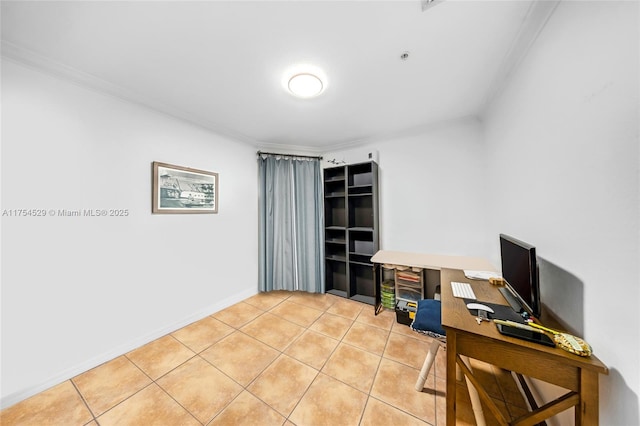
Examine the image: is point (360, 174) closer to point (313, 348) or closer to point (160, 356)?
point (313, 348)

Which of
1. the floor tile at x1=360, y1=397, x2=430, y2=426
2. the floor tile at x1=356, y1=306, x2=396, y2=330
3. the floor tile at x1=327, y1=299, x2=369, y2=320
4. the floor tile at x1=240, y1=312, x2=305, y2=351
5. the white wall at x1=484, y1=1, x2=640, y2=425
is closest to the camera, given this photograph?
the white wall at x1=484, y1=1, x2=640, y2=425

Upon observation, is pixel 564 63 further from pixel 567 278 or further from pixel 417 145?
pixel 417 145

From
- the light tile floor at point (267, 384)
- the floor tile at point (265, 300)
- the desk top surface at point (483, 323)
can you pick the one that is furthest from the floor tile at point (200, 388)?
the desk top surface at point (483, 323)

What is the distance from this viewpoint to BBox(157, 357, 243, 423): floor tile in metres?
1.34

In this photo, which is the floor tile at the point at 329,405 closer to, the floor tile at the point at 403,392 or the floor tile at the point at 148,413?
the floor tile at the point at 403,392

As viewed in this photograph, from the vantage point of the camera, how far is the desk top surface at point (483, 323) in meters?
0.75

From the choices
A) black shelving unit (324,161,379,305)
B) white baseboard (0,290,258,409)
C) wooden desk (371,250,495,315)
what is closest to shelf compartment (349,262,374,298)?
black shelving unit (324,161,379,305)

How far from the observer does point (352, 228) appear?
2.96m

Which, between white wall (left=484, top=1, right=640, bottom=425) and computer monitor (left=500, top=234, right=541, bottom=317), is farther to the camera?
computer monitor (left=500, top=234, right=541, bottom=317)

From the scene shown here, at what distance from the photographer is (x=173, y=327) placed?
7.16ft

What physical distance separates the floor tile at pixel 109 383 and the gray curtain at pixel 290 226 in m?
1.62

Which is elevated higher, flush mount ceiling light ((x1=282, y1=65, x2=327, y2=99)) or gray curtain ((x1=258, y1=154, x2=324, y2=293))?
flush mount ceiling light ((x1=282, y1=65, x2=327, y2=99))

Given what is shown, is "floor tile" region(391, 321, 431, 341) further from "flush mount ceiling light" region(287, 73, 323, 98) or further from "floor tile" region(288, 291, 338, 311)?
"flush mount ceiling light" region(287, 73, 323, 98)

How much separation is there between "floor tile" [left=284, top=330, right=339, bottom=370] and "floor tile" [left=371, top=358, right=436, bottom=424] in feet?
1.53
